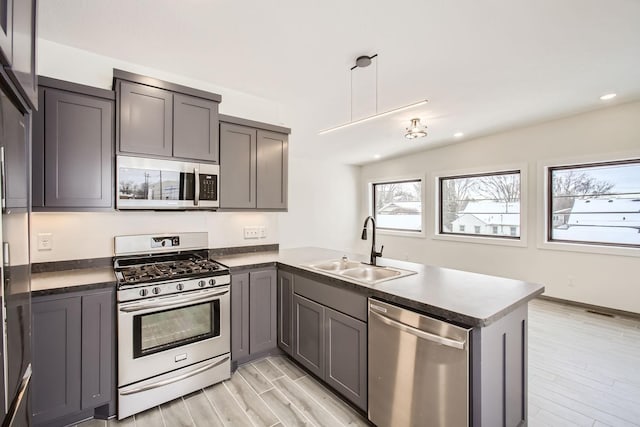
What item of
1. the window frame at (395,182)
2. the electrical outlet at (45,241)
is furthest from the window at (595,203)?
the electrical outlet at (45,241)

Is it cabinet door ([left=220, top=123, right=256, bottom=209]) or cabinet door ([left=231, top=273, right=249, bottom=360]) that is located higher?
cabinet door ([left=220, top=123, right=256, bottom=209])

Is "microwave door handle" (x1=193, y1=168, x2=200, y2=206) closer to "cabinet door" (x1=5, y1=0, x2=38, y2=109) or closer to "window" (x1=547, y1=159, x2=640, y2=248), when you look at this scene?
"cabinet door" (x1=5, y1=0, x2=38, y2=109)

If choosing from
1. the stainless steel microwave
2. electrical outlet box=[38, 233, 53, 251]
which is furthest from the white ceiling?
electrical outlet box=[38, 233, 53, 251]

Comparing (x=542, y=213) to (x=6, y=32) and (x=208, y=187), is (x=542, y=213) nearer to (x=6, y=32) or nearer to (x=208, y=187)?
(x=208, y=187)

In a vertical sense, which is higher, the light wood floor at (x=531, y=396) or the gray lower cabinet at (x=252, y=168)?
the gray lower cabinet at (x=252, y=168)

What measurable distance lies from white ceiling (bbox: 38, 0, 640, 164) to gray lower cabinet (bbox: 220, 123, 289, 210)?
1.94 ft

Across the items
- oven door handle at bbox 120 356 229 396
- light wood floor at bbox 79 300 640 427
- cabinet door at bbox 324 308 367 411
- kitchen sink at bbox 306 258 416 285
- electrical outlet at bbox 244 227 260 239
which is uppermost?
electrical outlet at bbox 244 227 260 239

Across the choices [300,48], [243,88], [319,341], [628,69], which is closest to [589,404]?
[319,341]

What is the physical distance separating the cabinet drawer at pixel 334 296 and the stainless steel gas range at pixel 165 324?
64cm

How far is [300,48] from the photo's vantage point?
2.41 meters

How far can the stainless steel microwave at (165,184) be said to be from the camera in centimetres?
223

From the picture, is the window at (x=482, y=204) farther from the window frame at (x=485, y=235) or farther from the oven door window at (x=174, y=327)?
the oven door window at (x=174, y=327)

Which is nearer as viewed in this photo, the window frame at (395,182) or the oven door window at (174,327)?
the oven door window at (174,327)

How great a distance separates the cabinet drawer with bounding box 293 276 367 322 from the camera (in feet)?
6.26
